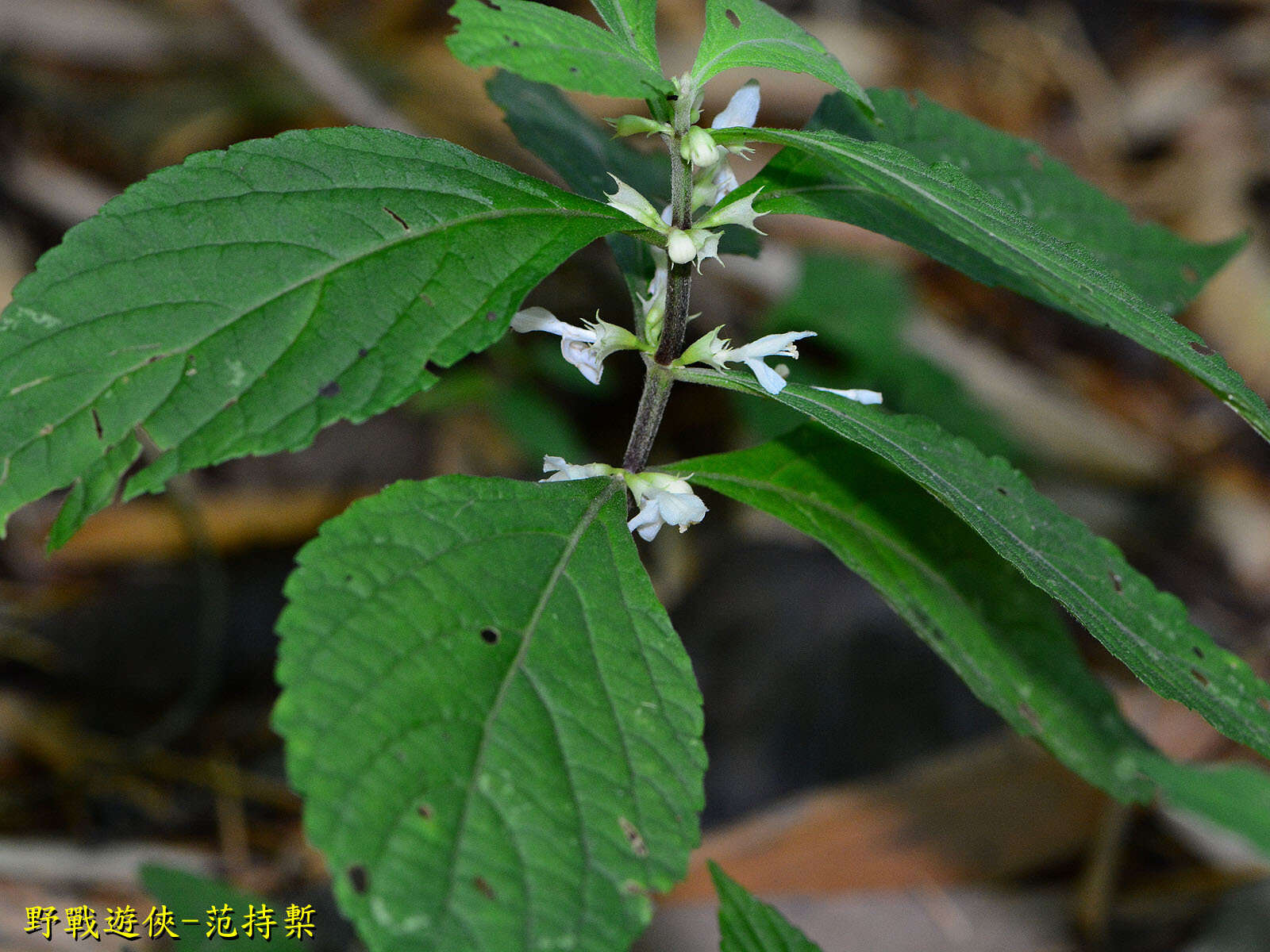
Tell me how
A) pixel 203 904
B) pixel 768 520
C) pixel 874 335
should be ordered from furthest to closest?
pixel 768 520
pixel 874 335
pixel 203 904

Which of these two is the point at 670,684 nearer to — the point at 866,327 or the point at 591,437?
the point at 866,327

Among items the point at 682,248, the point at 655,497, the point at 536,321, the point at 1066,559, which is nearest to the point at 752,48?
the point at 682,248

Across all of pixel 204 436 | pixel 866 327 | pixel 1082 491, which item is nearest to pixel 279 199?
pixel 204 436

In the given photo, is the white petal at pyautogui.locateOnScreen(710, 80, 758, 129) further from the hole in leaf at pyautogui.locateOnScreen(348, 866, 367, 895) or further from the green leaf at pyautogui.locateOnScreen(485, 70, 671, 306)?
the hole in leaf at pyautogui.locateOnScreen(348, 866, 367, 895)

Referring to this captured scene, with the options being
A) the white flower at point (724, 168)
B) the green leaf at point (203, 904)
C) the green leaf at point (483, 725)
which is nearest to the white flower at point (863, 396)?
the white flower at point (724, 168)

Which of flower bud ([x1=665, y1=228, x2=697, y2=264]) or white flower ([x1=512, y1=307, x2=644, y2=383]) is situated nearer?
flower bud ([x1=665, y1=228, x2=697, y2=264])

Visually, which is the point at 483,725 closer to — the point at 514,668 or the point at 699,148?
the point at 514,668

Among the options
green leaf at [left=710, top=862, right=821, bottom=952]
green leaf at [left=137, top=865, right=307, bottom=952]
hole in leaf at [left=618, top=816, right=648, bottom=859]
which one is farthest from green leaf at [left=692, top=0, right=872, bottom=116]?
green leaf at [left=137, top=865, right=307, bottom=952]

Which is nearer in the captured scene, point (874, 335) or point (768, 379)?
point (768, 379)
